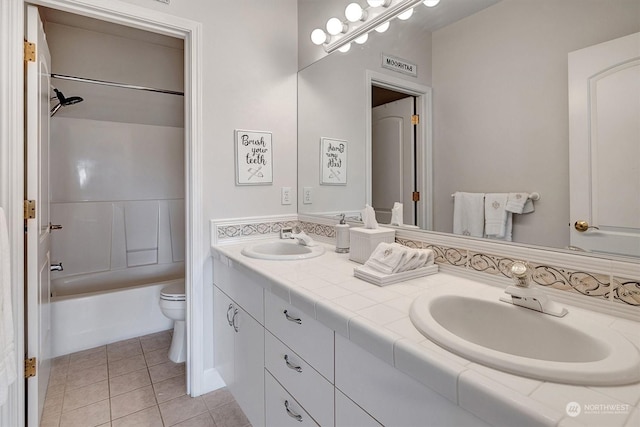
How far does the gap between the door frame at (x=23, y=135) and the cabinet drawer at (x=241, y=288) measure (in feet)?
0.49

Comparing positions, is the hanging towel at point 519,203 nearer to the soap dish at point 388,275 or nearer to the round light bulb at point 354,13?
the soap dish at point 388,275

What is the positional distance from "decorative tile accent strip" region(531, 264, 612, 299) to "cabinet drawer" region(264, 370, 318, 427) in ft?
2.80

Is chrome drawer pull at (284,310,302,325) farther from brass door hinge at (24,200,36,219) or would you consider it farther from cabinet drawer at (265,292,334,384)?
brass door hinge at (24,200,36,219)

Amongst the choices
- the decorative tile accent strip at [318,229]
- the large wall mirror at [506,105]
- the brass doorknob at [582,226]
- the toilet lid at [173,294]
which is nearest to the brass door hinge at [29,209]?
the toilet lid at [173,294]

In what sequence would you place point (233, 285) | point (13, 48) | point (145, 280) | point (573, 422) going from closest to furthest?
point (573, 422) → point (13, 48) → point (233, 285) → point (145, 280)

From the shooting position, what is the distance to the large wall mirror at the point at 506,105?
2.89 feet

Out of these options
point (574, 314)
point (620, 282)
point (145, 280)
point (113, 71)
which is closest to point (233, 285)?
point (574, 314)

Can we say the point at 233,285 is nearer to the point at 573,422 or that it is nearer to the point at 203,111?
the point at 203,111

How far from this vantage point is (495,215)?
1146 mm

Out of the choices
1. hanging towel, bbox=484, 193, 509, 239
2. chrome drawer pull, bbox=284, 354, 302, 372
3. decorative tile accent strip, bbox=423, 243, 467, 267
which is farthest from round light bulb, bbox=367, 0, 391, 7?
chrome drawer pull, bbox=284, 354, 302, 372

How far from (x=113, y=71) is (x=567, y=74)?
10.1ft

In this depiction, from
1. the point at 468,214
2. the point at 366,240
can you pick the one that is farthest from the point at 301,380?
the point at 468,214

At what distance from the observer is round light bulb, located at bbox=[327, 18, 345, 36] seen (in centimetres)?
179

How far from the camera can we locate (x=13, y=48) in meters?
1.35
